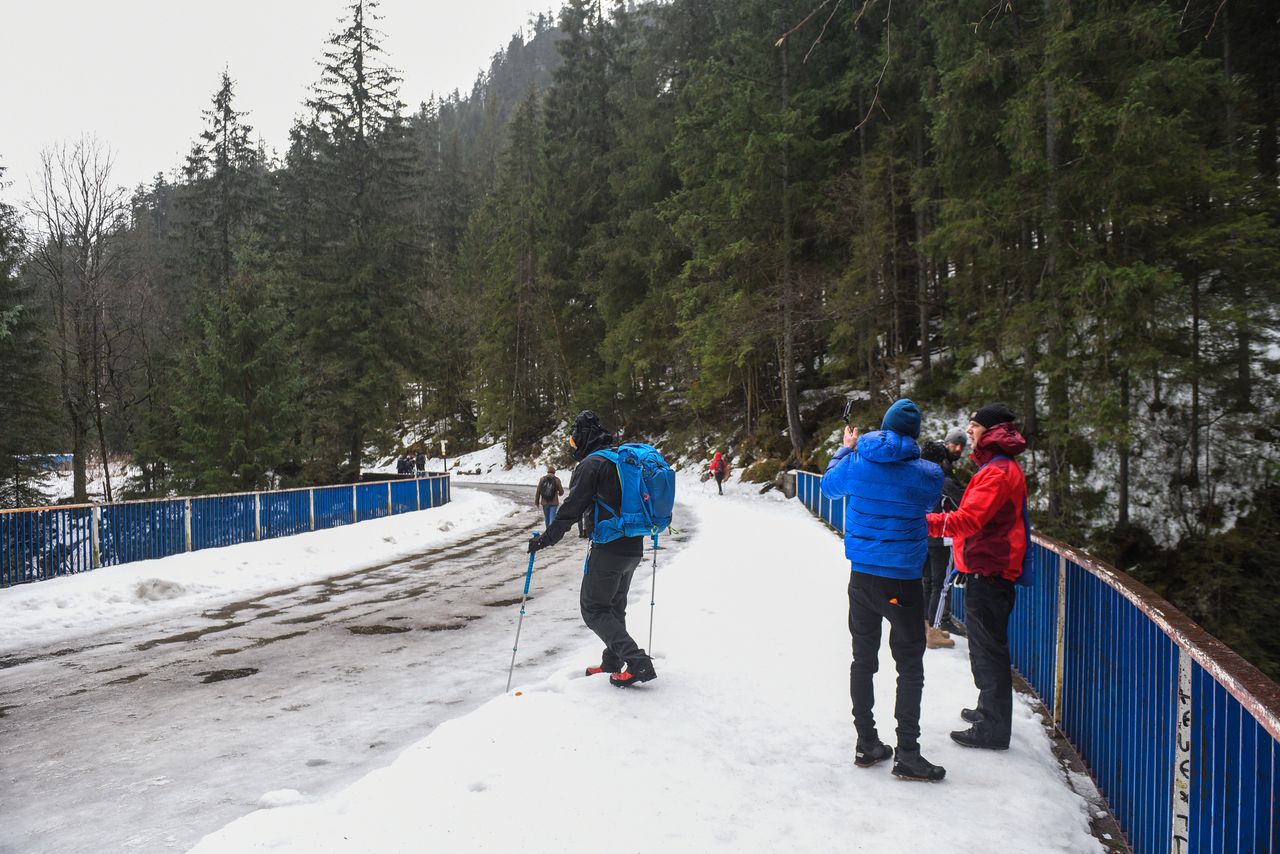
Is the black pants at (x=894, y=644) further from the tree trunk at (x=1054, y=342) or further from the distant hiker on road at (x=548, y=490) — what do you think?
the tree trunk at (x=1054, y=342)

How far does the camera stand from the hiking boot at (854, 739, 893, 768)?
13.8 feet

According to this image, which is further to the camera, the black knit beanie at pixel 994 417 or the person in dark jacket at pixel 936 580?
the person in dark jacket at pixel 936 580

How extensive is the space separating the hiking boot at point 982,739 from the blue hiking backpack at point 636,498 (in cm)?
232

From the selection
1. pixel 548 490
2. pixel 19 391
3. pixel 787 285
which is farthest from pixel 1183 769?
pixel 19 391

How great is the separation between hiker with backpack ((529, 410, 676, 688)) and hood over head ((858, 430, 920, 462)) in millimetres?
1632

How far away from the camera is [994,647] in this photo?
175 inches

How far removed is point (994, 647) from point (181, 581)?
1145 centimetres

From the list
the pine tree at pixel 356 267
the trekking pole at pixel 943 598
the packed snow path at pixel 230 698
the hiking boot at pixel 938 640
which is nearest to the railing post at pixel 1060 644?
the trekking pole at pixel 943 598

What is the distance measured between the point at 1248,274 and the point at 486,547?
16.1 meters

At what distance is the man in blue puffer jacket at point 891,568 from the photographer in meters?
4.09

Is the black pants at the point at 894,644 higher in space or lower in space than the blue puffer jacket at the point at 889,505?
lower

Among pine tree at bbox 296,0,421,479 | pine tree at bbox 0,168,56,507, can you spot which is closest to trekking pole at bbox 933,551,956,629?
pine tree at bbox 0,168,56,507

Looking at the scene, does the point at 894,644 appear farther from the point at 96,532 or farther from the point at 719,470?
the point at 719,470

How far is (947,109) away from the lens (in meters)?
18.1
